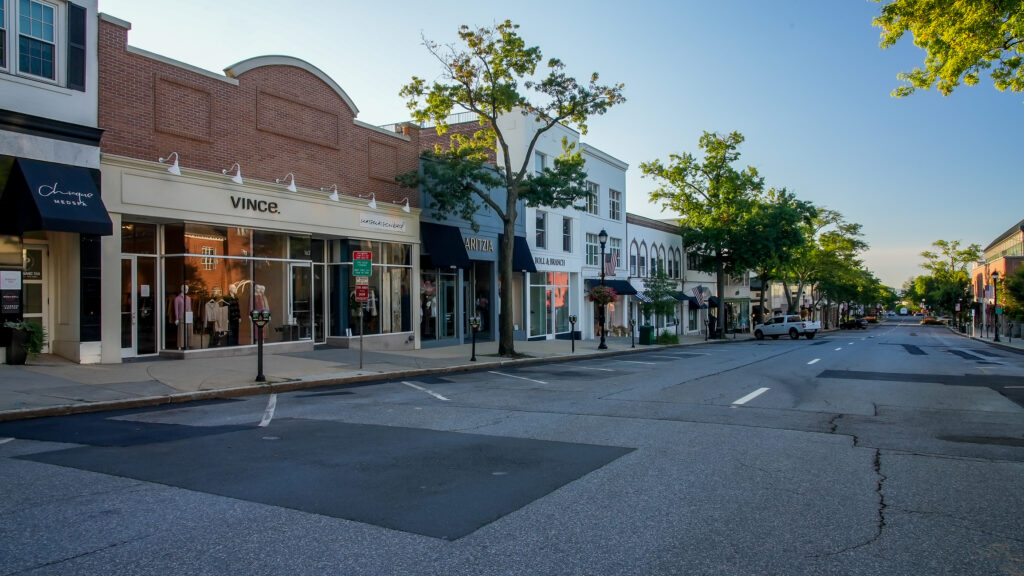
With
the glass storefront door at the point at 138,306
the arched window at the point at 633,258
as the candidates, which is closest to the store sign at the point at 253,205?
the glass storefront door at the point at 138,306

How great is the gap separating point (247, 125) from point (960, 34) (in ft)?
52.9

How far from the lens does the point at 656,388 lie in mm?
12922

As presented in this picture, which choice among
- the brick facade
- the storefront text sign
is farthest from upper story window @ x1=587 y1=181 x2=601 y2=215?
the storefront text sign

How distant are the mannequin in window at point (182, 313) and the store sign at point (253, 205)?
2460mm

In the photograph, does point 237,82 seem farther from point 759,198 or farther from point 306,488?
point 759,198

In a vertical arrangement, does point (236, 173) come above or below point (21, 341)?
above

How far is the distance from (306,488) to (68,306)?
1172 cm

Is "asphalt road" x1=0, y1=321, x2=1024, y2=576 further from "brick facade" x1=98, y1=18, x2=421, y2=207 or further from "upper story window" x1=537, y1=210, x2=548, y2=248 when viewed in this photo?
"upper story window" x1=537, y1=210, x2=548, y2=248

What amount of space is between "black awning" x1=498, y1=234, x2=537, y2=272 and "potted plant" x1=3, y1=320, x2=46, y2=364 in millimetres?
17993

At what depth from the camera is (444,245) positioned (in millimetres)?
24281

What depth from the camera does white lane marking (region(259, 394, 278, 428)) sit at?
29.4 ft

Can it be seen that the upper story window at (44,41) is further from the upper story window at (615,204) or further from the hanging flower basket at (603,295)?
the upper story window at (615,204)

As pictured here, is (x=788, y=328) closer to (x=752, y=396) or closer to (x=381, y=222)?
(x=381, y=222)

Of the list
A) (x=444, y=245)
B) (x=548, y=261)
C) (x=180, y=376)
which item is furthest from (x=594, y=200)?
(x=180, y=376)
